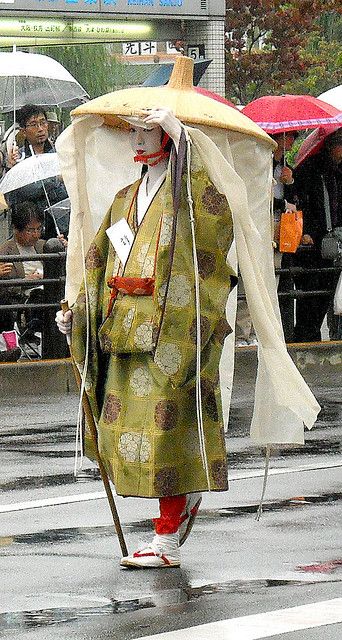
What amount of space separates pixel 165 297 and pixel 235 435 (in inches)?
167

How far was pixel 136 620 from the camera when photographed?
5375 mm

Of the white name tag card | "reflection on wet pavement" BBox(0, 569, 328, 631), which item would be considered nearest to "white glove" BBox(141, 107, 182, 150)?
the white name tag card

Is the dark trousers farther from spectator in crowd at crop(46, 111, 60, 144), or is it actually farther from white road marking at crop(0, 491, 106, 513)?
white road marking at crop(0, 491, 106, 513)

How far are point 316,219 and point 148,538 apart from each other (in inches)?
275

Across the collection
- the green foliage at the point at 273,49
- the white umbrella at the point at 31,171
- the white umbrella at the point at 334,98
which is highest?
the white umbrella at the point at 334,98

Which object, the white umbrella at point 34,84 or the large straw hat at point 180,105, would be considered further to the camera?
the white umbrella at point 34,84

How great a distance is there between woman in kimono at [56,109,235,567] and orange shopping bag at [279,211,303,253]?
6.57m

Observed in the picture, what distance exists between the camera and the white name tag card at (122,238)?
629 cm

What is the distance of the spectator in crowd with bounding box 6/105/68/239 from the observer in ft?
43.7

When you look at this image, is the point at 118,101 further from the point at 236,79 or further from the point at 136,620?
the point at 236,79

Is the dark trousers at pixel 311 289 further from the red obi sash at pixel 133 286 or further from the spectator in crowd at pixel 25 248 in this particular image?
the red obi sash at pixel 133 286

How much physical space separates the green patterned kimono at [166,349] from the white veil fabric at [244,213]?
0.12 m

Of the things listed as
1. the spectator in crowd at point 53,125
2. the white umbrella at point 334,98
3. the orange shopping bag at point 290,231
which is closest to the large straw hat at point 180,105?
the orange shopping bag at point 290,231

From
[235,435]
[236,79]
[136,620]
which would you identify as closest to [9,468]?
[235,435]
